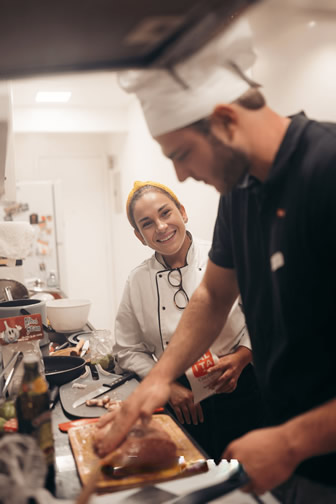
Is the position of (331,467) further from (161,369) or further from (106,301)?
(106,301)

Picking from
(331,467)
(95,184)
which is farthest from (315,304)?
(95,184)

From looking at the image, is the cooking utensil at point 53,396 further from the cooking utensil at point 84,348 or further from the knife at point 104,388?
the cooking utensil at point 84,348

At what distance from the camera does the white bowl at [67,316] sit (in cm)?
231

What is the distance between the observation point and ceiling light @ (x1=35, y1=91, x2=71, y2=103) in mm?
4461

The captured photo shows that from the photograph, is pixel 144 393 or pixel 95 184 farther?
pixel 95 184

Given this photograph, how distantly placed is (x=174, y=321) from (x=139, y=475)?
90cm

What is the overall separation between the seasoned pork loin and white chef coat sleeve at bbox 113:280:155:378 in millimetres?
649

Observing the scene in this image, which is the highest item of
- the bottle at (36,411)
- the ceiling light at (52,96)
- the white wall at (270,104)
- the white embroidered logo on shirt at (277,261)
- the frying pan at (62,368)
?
the ceiling light at (52,96)

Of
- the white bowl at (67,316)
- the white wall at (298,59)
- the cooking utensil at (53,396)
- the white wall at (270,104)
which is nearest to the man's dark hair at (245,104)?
Answer: the white wall at (270,104)

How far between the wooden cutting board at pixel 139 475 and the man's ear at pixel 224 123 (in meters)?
0.68

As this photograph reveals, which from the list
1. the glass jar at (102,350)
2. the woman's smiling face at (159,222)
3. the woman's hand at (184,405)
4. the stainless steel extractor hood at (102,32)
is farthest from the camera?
the woman's smiling face at (159,222)

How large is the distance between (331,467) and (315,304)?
1.10 ft

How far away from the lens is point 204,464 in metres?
0.98

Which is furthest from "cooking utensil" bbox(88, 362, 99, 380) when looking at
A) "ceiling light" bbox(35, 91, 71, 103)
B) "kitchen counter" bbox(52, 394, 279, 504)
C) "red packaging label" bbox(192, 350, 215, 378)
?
"ceiling light" bbox(35, 91, 71, 103)
